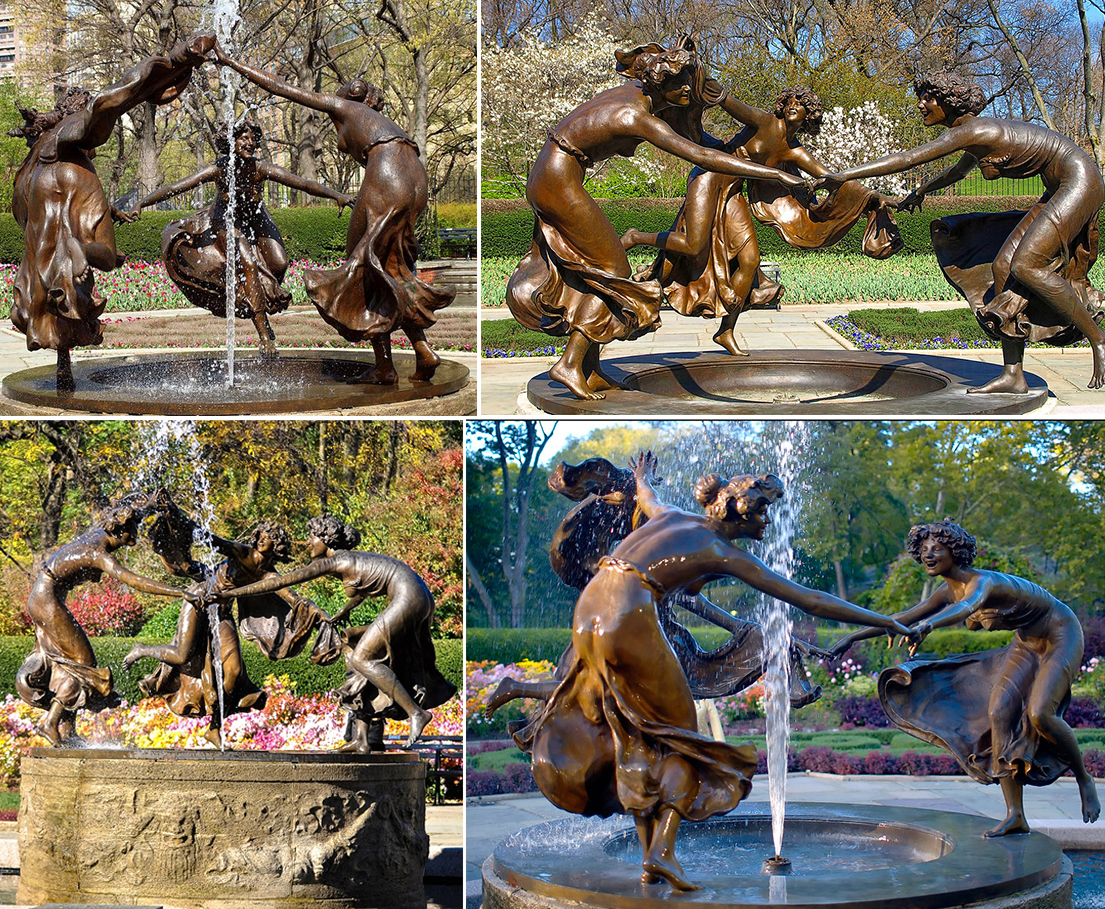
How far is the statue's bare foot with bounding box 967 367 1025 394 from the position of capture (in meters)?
6.81

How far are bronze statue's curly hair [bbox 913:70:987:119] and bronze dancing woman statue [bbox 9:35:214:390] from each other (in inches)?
165

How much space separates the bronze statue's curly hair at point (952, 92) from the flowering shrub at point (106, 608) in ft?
41.1

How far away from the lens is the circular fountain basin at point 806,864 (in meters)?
3.92

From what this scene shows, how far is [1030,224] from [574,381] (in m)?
2.68

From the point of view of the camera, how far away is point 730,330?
26.9 ft

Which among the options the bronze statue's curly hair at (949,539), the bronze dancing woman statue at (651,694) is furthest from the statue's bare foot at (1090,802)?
the bronze dancing woman statue at (651,694)

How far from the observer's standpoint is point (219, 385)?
784 centimetres

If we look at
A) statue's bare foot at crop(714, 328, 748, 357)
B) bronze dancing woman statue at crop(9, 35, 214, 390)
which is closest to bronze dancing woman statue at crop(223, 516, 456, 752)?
bronze dancing woman statue at crop(9, 35, 214, 390)

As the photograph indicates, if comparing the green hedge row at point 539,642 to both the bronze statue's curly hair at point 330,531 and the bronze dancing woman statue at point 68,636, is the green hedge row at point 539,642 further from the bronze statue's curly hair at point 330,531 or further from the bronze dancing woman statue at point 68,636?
the bronze dancing woman statue at point 68,636

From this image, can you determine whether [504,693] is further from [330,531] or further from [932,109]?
[932,109]

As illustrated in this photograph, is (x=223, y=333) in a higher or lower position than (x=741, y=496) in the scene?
higher

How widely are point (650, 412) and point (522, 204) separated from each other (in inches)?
773

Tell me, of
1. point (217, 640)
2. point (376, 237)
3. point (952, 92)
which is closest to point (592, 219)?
point (376, 237)

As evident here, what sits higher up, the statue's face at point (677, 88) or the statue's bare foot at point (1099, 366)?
the statue's face at point (677, 88)
